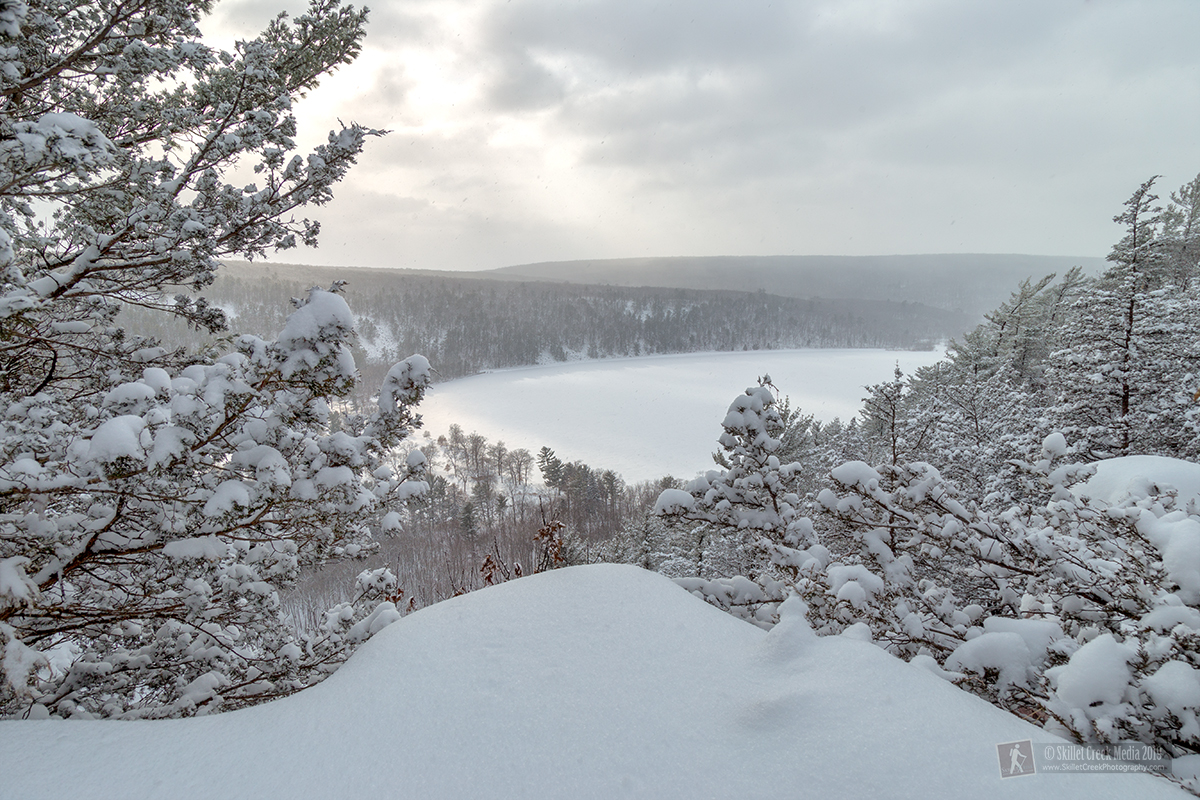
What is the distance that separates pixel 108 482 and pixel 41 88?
141 inches

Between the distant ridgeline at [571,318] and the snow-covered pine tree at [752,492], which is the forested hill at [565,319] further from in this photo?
the snow-covered pine tree at [752,492]

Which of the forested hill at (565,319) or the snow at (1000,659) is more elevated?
the forested hill at (565,319)

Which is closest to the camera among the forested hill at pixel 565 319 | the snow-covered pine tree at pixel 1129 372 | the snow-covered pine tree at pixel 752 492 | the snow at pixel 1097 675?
the snow at pixel 1097 675

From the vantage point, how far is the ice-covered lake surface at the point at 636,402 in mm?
65500

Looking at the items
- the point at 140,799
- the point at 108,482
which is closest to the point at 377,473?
the point at 108,482

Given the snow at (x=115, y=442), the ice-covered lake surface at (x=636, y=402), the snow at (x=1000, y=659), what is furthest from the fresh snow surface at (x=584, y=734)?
the ice-covered lake surface at (x=636, y=402)

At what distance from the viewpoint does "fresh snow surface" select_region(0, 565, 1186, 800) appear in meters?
1.96

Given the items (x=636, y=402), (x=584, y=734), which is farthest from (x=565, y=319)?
(x=584, y=734)

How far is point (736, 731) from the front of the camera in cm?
→ 223

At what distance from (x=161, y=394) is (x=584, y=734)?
320cm

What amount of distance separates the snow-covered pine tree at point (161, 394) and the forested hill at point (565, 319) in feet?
264

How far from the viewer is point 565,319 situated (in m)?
127

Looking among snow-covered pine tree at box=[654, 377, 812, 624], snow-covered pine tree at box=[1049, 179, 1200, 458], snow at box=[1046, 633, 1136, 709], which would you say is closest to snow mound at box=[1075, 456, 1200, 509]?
snow at box=[1046, 633, 1136, 709]

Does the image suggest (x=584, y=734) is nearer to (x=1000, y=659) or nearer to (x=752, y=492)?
(x=1000, y=659)
